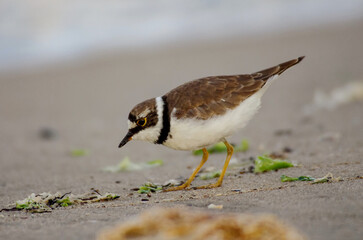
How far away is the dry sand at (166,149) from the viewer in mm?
3750

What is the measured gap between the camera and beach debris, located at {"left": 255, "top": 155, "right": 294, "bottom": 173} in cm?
512

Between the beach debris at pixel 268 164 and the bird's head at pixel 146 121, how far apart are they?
1.04 m

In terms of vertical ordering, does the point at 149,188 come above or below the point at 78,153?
below

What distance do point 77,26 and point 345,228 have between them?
1265 cm

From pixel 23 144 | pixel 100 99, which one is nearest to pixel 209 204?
pixel 23 144

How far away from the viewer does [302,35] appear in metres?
12.8

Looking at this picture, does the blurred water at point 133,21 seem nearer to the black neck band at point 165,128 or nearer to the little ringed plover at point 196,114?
the little ringed plover at point 196,114

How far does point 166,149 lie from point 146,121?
7.50ft

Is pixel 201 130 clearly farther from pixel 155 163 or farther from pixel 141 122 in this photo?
pixel 155 163

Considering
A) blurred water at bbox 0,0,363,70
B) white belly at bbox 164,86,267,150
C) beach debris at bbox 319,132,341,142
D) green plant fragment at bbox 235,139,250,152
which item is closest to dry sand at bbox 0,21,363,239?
beach debris at bbox 319,132,341,142

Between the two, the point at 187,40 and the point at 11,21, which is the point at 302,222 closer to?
the point at 187,40

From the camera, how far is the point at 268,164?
5.11 metres

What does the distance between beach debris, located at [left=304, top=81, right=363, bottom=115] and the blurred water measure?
566 centimetres

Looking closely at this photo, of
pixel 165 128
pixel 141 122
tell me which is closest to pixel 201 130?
pixel 165 128
